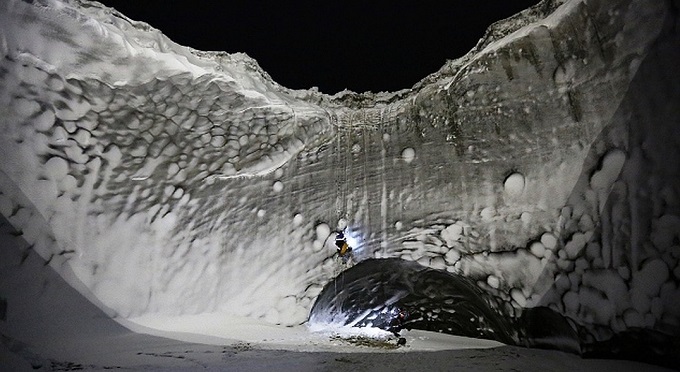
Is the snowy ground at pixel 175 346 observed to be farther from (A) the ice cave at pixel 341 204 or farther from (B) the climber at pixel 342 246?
(B) the climber at pixel 342 246

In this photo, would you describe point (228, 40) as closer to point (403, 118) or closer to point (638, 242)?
point (403, 118)

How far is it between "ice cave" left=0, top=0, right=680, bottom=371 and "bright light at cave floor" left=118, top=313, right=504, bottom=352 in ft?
0.04

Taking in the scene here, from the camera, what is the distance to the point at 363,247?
5.89 ft

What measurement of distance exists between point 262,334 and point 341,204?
599 millimetres

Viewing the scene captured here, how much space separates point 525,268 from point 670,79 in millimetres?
715

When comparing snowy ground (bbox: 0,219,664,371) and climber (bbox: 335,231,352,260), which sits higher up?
climber (bbox: 335,231,352,260)

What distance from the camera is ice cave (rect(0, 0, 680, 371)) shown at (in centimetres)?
129

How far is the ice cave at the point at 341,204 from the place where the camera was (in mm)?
1287

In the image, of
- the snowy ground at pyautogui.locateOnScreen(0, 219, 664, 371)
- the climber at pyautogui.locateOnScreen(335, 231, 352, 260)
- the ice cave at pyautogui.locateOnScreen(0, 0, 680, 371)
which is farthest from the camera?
the climber at pyautogui.locateOnScreen(335, 231, 352, 260)

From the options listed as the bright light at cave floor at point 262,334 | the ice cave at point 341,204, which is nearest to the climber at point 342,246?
the ice cave at point 341,204

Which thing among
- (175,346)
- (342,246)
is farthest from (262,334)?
(342,246)

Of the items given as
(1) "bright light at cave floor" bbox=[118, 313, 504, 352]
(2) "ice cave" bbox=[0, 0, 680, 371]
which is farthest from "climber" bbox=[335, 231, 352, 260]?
(1) "bright light at cave floor" bbox=[118, 313, 504, 352]

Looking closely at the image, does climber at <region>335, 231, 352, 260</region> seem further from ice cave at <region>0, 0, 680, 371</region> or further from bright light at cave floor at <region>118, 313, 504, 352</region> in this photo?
bright light at cave floor at <region>118, 313, 504, 352</region>

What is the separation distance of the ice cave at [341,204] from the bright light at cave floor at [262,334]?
1cm
